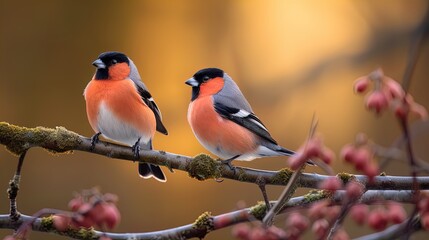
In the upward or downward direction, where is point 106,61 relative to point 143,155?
upward

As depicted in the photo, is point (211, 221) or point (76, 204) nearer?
point (76, 204)

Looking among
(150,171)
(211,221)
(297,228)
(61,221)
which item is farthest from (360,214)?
(150,171)

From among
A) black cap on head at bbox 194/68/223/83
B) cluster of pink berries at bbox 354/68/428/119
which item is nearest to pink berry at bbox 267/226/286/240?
cluster of pink berries at bbox 354/68/428/119

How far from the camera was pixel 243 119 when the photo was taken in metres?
2.36

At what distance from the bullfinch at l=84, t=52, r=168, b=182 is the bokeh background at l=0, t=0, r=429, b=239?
53.6 inches

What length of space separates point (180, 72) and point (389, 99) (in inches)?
112

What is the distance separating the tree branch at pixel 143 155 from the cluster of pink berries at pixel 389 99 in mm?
585

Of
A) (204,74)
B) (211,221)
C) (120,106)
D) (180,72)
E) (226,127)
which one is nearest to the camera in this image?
(211,221)

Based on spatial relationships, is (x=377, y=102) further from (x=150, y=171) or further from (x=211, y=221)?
(x=150, y=171)

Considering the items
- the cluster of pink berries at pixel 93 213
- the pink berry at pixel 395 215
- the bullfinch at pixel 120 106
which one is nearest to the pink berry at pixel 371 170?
the pink berry at pixel 395 215

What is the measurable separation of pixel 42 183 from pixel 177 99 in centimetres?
91

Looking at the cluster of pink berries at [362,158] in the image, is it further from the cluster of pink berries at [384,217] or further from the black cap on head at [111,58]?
the black cap on head at [111,58]

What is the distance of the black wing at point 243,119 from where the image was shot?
2.31 metres

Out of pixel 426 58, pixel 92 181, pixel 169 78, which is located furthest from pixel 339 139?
pixel 92 181
